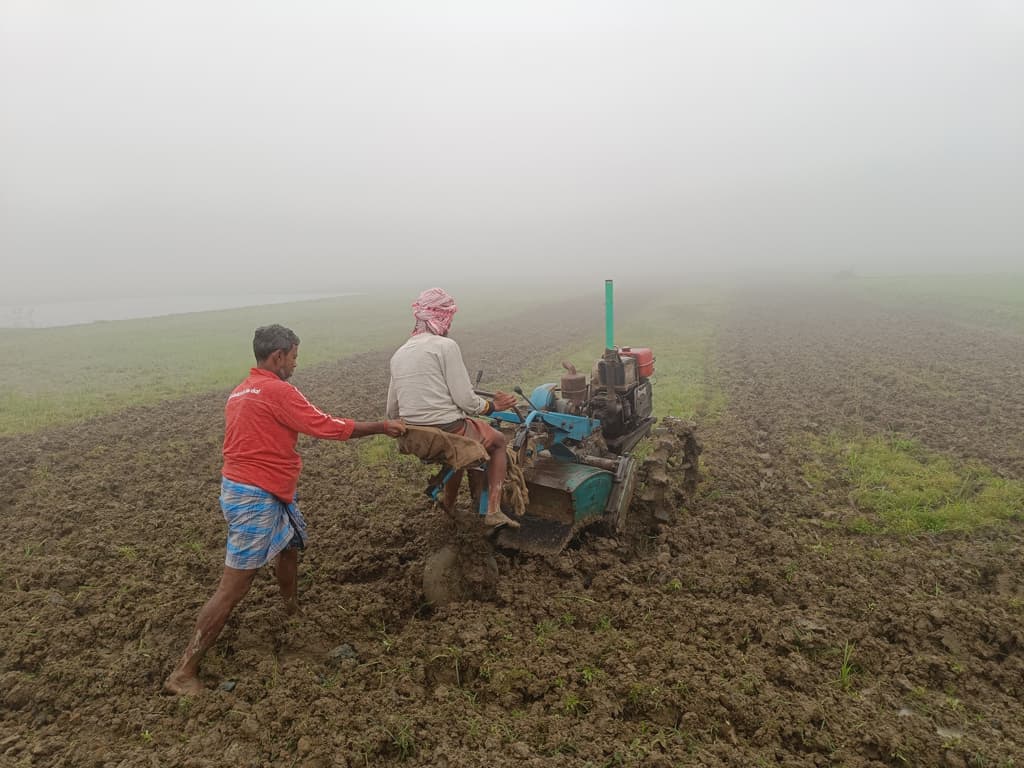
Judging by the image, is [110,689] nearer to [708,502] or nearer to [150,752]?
[150,752]

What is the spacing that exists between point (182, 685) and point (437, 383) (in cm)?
249

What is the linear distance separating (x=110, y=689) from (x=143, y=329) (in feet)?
103

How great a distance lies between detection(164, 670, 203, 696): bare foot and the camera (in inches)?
140

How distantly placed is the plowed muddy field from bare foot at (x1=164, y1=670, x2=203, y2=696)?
90mm

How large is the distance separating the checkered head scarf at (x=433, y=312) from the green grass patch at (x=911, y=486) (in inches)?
178

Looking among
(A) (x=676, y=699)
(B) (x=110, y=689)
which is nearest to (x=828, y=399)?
(A) (x=676, y=699)

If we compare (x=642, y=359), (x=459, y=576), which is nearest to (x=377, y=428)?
(x=459, y=576)

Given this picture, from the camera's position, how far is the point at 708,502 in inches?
255

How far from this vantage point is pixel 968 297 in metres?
32.9

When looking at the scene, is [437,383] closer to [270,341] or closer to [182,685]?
[270,341]

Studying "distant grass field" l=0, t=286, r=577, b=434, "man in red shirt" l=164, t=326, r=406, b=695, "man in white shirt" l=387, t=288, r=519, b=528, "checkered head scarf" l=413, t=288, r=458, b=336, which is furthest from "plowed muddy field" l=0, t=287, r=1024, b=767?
Answer: "distant grass field" l=0, t=286, r=577, b=434

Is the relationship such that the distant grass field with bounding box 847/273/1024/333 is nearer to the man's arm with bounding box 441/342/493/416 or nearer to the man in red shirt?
the man's arm with bounding box 441/342/493/416

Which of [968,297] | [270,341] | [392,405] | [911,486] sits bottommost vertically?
[968,297]

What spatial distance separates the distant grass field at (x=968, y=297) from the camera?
2441 cm
